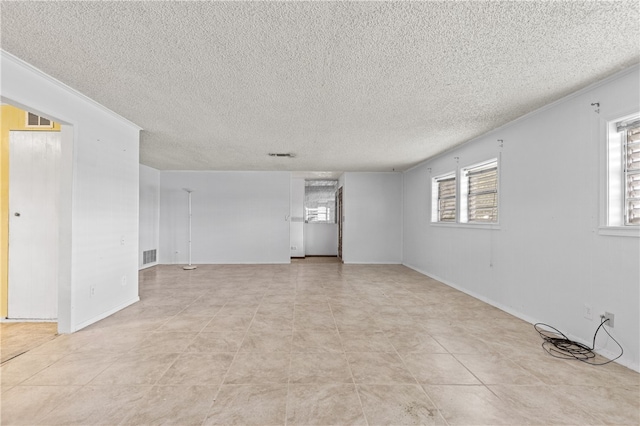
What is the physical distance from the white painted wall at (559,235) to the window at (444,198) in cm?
99

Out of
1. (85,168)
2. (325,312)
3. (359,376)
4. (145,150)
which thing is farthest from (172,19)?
(145,150)

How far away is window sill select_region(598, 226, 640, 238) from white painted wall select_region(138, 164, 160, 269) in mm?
8057

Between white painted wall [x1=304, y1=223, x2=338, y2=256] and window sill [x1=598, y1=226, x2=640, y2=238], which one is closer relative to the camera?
window sill [x1=598, y1=226, x2=640, y2=238]

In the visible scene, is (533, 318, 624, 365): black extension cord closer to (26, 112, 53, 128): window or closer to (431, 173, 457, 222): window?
(431, 173, 457, 222): window

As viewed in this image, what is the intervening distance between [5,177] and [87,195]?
3.36ft

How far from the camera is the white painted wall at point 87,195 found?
8.64 ft

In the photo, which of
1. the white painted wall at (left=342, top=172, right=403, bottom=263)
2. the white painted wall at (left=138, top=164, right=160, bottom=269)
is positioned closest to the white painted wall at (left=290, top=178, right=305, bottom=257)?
the white painted wall at (left=342, top=172, right=403, bottom=263)

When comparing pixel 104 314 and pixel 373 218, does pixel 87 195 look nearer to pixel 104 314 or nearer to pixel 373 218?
pixel 104 314

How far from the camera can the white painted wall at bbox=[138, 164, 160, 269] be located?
7.04m

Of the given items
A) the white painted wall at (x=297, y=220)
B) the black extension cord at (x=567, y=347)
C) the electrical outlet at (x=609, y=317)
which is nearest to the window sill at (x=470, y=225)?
the black extension cord at (x=567, y=347)

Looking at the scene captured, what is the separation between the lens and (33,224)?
3.29 m

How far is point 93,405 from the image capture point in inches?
72.2

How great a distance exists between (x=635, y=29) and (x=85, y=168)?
482cm

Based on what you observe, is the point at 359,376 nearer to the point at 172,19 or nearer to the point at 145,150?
the point at 172,19
